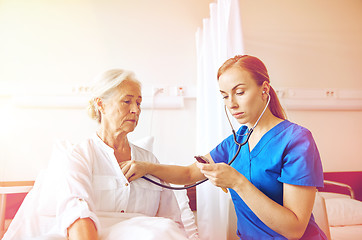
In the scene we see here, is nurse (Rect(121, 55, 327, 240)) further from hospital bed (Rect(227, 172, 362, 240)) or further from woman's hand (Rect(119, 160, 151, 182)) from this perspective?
hospital bed (Rect(227, 172, 362, 240))

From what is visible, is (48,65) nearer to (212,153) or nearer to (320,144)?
(212,153)

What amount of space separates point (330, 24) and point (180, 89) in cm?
142

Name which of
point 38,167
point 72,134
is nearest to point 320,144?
point 72,134

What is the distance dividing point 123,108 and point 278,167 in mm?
640

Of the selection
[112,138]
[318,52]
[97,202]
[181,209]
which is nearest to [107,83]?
[112,138]

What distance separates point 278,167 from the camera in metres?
0.82

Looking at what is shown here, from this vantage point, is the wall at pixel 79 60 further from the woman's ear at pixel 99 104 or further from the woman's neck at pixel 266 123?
the woman's neck at pixel 266 123

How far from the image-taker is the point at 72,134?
1.71 m

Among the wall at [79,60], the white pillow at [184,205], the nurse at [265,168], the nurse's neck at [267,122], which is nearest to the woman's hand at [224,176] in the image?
the nurse at [265,168]

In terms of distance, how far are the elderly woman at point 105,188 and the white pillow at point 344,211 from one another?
89 cm

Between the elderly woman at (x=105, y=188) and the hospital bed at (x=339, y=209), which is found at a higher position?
the elderly woman at (x=105, y=188)

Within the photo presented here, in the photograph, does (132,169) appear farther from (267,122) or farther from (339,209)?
(339,209)

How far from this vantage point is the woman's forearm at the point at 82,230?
0.71 metres

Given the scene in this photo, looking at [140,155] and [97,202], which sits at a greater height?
[140,155]
